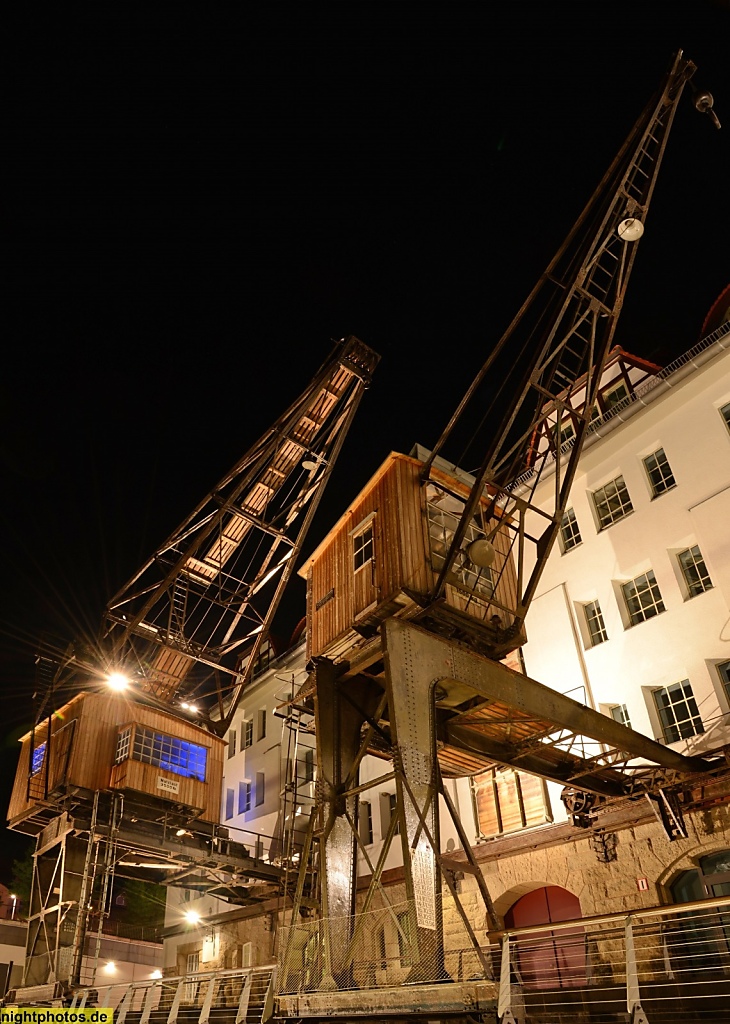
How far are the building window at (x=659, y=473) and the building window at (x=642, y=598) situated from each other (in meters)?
2.41

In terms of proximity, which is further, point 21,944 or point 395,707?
point 21,944

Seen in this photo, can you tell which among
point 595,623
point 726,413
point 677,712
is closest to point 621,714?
point 677,712

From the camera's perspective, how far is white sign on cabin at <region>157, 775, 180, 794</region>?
2619cm

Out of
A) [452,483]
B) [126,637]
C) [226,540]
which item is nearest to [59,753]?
[126,637]

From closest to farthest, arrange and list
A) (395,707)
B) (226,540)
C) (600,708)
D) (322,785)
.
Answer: (395,707) < (322,785) < (600,708) < (226,540)

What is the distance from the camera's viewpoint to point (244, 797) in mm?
33531

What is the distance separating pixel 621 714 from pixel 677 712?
1.52 m

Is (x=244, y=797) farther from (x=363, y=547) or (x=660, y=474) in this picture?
(x=660, y=474)

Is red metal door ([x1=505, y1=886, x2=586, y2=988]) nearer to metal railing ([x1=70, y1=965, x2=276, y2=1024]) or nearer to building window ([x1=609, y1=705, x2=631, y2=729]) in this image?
building window ([x1=609, y1=705, x2=631, y2=729])

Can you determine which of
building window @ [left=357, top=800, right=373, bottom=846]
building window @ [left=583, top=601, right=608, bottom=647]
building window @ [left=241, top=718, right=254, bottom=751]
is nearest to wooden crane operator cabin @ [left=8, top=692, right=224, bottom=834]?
building window @ [left=357, top=800, right=373, bottom=846]

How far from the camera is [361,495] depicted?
1708 cm

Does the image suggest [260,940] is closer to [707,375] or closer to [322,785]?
[322,785]

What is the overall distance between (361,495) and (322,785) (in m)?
6.30

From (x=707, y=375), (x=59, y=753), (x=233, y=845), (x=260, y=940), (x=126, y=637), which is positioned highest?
(x=707, y=375)
